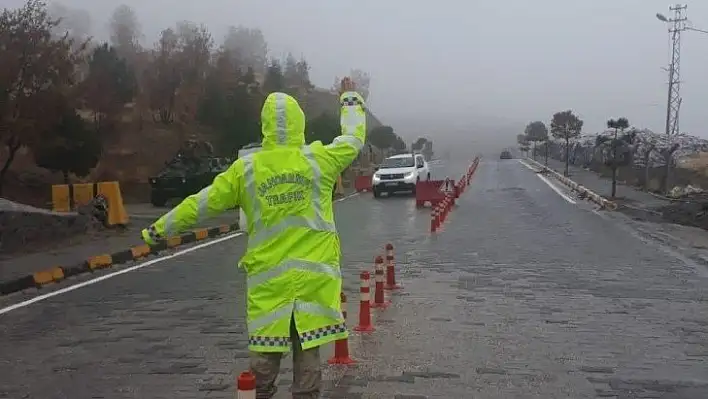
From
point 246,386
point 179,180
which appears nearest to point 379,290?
point 246,386

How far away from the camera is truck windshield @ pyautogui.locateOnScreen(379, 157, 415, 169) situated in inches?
1388

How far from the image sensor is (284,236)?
4371 mm

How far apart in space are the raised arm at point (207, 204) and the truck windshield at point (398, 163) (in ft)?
101

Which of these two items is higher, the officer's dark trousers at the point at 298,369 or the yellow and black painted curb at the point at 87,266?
the officer's dark trousers at the point at 298,369

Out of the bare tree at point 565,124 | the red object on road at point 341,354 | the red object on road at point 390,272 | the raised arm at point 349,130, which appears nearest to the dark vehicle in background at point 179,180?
the red object on road at point 390,272

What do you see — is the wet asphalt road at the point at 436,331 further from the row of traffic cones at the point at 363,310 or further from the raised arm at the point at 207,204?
the raised arm at the point at 207,204

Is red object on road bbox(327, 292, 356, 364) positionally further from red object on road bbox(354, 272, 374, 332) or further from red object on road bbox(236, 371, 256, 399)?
red object on road bbox(236, 371, 256, 399)

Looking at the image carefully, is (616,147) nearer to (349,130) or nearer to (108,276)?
(108,276)

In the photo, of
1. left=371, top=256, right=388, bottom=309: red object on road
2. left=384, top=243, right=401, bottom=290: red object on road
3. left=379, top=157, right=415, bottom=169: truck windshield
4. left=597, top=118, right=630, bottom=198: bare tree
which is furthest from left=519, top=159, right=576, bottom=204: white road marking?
left=371, top=256, right=388, bottom=309: red object on road

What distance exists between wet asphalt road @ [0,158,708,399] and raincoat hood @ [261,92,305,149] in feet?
7.31

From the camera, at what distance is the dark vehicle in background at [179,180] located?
2727 cm

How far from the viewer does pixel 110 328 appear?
8.59m

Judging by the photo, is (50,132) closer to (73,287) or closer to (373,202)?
(373,202)

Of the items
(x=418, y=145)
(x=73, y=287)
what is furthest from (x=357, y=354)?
(x=418, y=145)
